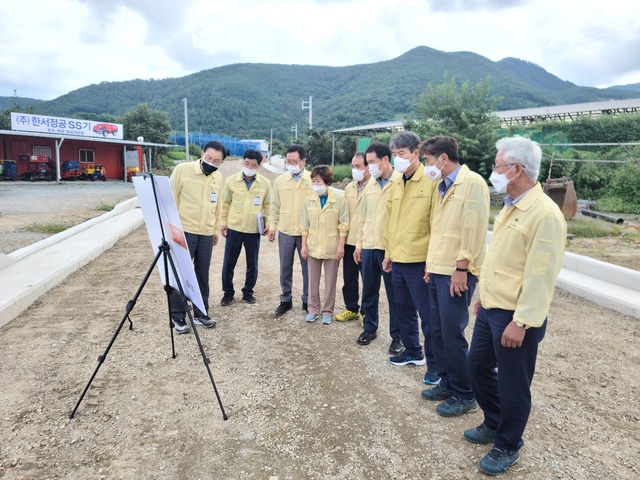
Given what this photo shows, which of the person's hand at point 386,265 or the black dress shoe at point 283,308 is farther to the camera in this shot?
the black dress shoe at point 283,308

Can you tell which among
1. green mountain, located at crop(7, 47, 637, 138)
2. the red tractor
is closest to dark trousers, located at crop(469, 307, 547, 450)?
the red tractor

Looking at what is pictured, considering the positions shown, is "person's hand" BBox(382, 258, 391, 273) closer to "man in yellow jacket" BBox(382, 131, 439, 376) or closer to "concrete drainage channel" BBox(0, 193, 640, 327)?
"man in yellow jacket" BBox(382, 131, 439, 376)

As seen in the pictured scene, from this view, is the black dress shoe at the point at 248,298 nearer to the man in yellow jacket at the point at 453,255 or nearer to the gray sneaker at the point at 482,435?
the man in yellow jacket at the point at 453,255

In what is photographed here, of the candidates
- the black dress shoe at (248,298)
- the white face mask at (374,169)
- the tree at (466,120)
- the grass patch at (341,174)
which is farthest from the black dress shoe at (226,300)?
the grass patch at (341,174)

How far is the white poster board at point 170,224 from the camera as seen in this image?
3.10m

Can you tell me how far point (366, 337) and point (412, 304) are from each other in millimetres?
737

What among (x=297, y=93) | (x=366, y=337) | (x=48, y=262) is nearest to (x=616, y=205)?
(x=366, y=337)

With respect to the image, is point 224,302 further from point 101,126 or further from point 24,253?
point 101,126

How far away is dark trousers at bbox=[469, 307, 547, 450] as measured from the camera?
2.33 metres

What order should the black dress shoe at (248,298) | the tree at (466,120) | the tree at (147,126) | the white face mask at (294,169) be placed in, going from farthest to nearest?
the tree at (147,126), the tree at (466,120), the black dress shoe at (248,298), the white face mask at (294,169)

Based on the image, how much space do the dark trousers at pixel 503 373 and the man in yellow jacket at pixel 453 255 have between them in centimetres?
30

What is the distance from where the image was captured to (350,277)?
15.6 feet

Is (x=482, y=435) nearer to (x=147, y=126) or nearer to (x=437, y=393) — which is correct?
(x=437, y=393)

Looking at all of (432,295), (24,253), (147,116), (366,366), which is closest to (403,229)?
(432,295)
